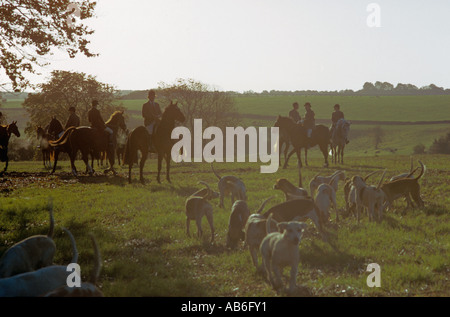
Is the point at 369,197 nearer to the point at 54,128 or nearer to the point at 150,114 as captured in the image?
the point at 150,114

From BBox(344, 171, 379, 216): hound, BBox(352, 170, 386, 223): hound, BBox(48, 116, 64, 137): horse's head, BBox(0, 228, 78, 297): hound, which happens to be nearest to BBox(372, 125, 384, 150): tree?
BBox(48, 116, 64, 137): horse's head

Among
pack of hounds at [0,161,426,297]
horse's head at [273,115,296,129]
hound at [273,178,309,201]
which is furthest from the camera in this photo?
horse's head at [273,115,296,129]

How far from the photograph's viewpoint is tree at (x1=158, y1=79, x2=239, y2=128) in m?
60.3

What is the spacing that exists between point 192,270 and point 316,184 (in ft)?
19.7

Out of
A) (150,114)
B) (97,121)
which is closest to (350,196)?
(150,114)

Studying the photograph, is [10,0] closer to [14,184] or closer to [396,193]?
[14,184]

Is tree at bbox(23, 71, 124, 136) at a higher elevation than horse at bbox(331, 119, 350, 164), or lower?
higher

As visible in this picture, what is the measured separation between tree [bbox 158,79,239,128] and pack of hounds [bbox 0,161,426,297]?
161 ft

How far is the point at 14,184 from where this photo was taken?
20406mm

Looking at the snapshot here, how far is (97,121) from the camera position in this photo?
20969 millimetres

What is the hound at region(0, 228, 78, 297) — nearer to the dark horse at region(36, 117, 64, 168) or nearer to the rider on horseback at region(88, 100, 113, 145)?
the rider on horseback at region(88, 100, 113, 145)

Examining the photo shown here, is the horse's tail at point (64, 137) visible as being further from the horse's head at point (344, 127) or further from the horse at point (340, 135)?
the horse's head at point (344, 127)

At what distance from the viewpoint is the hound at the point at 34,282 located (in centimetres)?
490
